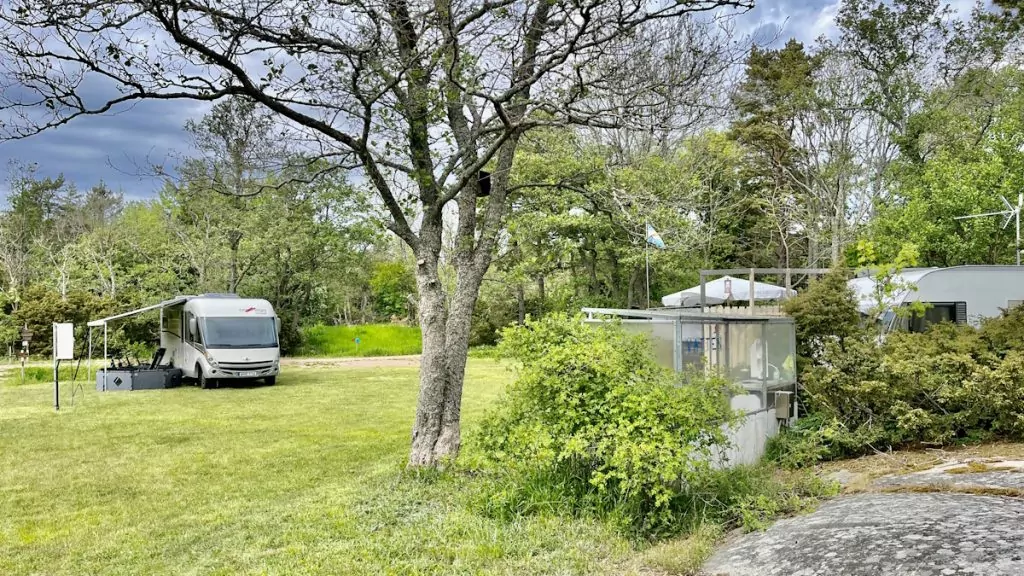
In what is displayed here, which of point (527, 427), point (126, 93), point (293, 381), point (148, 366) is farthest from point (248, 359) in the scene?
point (527, 427)

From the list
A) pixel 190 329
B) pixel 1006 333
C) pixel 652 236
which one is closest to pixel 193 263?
pixel 190 329

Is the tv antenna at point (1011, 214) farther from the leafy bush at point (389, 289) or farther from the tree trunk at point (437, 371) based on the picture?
the leafy bush at point (389, 289)

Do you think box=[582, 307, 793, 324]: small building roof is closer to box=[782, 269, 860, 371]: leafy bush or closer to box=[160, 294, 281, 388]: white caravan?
box=[782, 269, 860, 371]: leafy bush

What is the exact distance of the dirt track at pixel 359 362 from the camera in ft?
79.5

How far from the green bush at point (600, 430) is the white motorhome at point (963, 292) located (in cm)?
686

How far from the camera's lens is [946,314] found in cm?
1068

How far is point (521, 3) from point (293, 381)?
48.4ft

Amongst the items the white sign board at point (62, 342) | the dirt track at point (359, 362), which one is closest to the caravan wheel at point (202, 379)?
the white sign board at point (62, 342)

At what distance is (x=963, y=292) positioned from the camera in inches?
418

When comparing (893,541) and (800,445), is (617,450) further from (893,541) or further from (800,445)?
(800,445)

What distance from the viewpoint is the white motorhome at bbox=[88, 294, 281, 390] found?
56.0 ft

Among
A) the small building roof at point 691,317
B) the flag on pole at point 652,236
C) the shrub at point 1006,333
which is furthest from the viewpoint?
the flag on pole at point 652,236

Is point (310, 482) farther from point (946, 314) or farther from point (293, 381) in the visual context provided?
point (293, 381)

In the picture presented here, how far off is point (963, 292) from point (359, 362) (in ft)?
65.3
